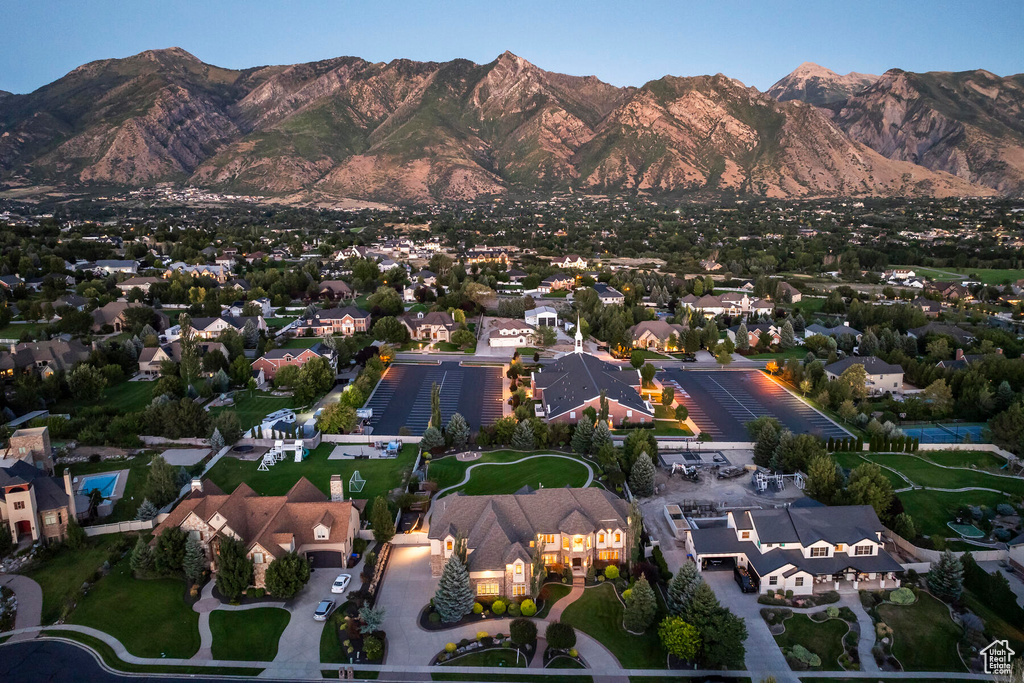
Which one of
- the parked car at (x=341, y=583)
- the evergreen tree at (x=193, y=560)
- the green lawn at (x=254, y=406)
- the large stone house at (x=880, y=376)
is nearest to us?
the parked car at (x=341, y=583)

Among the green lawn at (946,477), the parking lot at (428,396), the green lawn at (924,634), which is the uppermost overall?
the parking lot at (428,396)

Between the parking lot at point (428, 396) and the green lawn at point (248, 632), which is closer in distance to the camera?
the green lawn at point (248, 632)

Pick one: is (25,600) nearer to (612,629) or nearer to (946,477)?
(612,629)

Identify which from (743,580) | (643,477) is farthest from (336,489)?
(743,580)

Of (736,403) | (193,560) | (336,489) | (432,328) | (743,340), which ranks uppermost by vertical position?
(432,328)

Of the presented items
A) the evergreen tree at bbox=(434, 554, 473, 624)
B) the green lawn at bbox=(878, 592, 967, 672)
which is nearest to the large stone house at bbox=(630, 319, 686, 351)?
the green lawn at bbox=(878, 592, 967, 672)

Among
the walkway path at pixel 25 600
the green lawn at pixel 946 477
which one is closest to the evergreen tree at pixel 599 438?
the green lawn at pixel 946 477

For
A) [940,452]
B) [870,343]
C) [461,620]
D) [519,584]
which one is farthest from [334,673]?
[870,343]

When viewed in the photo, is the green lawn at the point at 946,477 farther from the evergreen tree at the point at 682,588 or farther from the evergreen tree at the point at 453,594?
the evergreen tree at the point at 453,594
